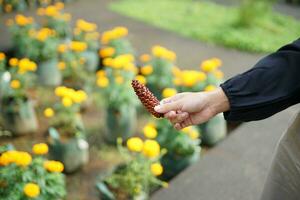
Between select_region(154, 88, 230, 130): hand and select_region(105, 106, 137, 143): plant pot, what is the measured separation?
153 cm

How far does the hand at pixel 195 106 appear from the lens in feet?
4.59

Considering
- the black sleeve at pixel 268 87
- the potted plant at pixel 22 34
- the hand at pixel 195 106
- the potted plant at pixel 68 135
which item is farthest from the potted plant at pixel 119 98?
the black sleeve at pixel 268 87

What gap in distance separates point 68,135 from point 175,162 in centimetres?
74

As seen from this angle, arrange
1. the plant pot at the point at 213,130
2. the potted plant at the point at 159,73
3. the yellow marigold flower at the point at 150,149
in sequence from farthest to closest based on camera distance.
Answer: the potted plant at the point at 159,73 < the plant pot at the point at 213,130 < the yellow marigold flower at the point at 150,149

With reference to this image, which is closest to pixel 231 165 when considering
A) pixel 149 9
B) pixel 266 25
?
pixel 266 25

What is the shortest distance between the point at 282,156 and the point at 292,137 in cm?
10

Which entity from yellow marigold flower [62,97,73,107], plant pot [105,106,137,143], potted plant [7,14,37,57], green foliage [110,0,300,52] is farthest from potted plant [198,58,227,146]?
green foliage [110,0,300,52]

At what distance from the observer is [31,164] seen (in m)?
1.92

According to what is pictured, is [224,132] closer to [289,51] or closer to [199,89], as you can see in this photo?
[199,89]

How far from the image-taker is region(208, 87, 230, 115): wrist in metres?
1.38

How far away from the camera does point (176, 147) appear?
256cm

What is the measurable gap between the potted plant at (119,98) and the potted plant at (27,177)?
105 cm

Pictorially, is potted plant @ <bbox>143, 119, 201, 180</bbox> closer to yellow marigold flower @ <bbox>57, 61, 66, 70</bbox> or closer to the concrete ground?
the concrete ground

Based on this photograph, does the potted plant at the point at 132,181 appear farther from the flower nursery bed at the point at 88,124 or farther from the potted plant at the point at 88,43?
the potted plant at the point at 88,43
